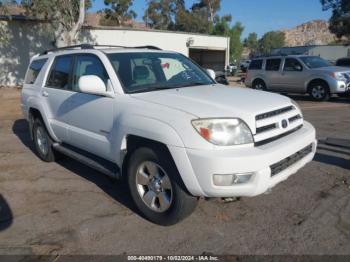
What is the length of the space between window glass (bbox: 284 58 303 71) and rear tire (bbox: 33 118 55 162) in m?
11.4

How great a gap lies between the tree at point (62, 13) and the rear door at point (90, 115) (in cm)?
1266

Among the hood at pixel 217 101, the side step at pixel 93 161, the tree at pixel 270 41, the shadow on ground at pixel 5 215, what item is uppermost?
the tree at pixel 270 41

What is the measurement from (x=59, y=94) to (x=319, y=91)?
37.6ft

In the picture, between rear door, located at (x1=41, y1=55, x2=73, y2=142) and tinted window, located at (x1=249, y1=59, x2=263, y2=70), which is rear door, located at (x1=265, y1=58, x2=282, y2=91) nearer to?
tinted window, located at (x1=249, y1=59, x2=263, y2=70)

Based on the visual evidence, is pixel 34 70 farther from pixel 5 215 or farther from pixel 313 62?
pixel 313 62

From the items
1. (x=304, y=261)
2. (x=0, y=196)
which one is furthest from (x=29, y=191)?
(x=304, y=261)

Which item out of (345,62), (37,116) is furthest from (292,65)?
(37,116)

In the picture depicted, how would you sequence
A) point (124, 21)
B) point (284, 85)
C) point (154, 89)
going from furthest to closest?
point (124, 21) < point (284, 85) < point (154, 89)

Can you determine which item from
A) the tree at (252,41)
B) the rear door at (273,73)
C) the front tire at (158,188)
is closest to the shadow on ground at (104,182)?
the front tire at (158,188)

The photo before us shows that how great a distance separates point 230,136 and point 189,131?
38 centimetres

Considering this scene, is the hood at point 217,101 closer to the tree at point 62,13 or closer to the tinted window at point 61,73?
the tinted window at point 61,73

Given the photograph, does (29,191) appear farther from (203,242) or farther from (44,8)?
(44,8)

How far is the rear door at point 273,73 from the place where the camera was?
1589 centimetres

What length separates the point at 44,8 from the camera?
16.5m
